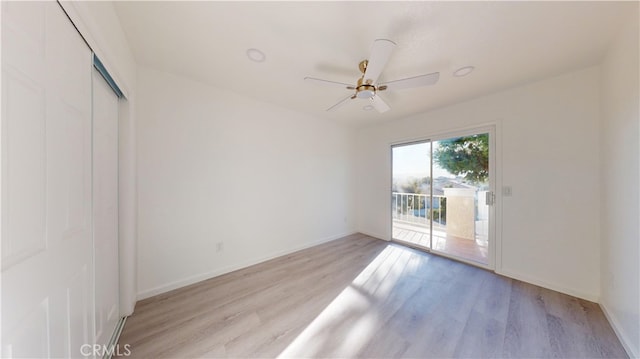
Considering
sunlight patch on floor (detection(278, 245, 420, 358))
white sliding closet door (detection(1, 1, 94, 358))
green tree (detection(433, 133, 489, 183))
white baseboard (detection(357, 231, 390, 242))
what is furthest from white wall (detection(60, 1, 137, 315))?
green tree (detection(433, 133, 489, 183))

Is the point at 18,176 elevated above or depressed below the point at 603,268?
above

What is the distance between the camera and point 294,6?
1.35 m

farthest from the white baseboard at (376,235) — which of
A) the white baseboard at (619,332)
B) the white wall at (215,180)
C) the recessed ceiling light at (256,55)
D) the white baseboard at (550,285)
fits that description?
the recessed ceiling light at (256,55)

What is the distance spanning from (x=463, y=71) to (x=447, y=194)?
2.18 meters

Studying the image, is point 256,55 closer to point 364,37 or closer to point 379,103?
point 364,37

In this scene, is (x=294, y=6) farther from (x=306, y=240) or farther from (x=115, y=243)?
(x=306, y=240)

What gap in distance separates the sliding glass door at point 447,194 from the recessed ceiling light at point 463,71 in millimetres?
1082

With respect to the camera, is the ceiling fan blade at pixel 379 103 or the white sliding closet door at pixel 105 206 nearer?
the white sliding closet door at pixel 105 206

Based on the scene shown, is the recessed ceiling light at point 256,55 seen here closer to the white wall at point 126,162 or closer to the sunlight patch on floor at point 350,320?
the white wall at point 126,162

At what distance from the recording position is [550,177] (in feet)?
7.39

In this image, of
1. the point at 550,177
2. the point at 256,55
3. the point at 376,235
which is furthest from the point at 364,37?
the point at 376,235

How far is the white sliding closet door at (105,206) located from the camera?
1282 mm

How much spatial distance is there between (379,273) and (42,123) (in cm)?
301

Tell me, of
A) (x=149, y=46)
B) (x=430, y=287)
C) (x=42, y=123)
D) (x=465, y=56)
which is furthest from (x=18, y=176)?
(x=430, y=287)
